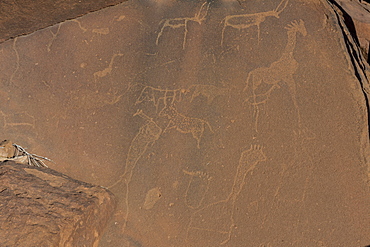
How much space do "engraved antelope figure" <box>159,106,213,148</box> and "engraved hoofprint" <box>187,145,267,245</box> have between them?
31 cm

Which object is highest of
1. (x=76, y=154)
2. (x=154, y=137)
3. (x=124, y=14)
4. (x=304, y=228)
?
(x=124, y=14)

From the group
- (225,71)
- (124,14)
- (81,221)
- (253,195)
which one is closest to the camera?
(81,221)

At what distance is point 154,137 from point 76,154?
577 millimetres

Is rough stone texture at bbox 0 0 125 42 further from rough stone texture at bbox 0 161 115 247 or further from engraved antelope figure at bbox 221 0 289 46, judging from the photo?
rough stone texture at bbox 0 161 115 247

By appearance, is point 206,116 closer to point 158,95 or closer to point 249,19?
point 158,95

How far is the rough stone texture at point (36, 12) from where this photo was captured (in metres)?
2.44

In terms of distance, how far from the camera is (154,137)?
7.89 ft

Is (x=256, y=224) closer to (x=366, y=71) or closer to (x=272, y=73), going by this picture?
(x=272, y=73)

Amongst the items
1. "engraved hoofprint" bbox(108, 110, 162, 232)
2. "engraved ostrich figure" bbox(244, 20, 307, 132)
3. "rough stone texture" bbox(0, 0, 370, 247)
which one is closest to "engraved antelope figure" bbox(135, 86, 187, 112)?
"rough stone texture" bbox(0, 0, 370, 247)

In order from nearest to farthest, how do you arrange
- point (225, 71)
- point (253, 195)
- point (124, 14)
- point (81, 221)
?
point (81, 221)
point (253, 195)
point (225, 71)
point (124, 14)

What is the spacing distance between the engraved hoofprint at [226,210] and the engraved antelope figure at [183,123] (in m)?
0.31

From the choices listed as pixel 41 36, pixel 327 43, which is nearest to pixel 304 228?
pixel 327 43

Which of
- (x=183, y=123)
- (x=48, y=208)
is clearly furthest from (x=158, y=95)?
(x=48, y=208)

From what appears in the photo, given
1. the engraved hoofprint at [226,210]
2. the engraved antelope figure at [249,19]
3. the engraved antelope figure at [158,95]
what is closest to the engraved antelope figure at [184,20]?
the engraved antelope figure at [249,19]
